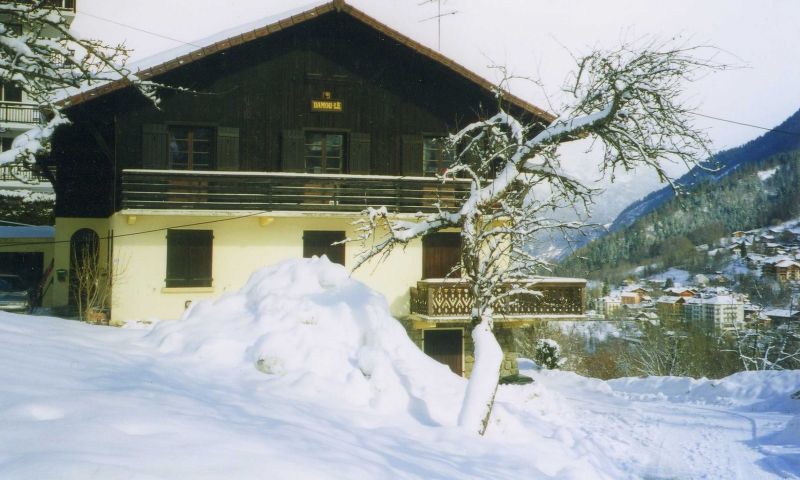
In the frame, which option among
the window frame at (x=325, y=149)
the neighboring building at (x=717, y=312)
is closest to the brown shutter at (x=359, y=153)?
the window frame at (x=325, y=149)

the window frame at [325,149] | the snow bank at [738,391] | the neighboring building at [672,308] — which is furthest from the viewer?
the neighboring building at [672,308]

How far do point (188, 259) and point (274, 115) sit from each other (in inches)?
192

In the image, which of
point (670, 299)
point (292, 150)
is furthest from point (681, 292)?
point (292, 150)

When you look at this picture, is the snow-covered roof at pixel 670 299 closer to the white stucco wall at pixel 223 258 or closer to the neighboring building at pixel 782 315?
the neighboring building at pixel 782 315

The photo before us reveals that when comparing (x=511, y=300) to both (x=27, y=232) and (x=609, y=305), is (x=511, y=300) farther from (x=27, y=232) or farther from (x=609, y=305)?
(x=609, y=305)

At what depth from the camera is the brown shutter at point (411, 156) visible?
1795 cm

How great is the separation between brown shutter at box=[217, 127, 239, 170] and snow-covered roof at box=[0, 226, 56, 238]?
454 inches

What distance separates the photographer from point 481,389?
8.06 m

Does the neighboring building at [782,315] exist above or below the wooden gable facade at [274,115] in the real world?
below

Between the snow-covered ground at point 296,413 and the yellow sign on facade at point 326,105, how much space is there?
776 centimetres

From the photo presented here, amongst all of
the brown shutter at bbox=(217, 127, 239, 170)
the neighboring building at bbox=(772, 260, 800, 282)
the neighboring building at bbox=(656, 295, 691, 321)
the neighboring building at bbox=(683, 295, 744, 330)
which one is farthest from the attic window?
the neighboring building at bbox=(772, 260, 800, 282)

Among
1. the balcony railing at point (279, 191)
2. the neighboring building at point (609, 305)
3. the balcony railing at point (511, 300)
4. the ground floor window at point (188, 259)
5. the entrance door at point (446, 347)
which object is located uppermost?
the balcony railing at point (279, 191)

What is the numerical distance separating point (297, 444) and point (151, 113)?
552 inches

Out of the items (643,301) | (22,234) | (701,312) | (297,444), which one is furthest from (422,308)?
(643,301)
